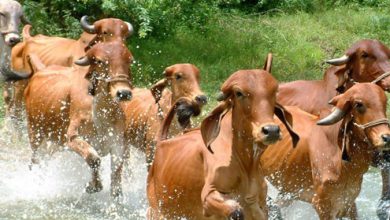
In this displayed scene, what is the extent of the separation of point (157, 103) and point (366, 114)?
2.82 m

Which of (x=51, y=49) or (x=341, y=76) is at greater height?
(x=341, y=76)

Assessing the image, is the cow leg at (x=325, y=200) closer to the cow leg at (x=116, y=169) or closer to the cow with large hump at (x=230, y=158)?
the cow with large hump at (x=230, y=158)

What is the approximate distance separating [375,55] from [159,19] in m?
6.88

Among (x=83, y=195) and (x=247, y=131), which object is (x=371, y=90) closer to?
(x=247, y=131)

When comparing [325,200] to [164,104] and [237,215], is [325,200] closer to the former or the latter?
[237,215]

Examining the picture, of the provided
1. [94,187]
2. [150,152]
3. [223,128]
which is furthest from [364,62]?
[223,128]

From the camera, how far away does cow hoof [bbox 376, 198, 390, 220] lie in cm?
763

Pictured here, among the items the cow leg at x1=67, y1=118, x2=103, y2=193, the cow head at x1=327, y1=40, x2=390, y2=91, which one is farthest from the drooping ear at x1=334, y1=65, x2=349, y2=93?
the cow leg at x1=67, y1=118, x2=103, y2=193

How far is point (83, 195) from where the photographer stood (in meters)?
9.45

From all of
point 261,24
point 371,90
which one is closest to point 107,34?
point 371,90

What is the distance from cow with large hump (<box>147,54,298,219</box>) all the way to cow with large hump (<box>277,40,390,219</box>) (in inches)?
89.5

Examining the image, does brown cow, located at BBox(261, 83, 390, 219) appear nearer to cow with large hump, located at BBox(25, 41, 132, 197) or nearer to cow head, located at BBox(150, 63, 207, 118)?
cow head, located at BBox(150, 63, 207, 118)

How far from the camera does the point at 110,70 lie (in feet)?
28.3

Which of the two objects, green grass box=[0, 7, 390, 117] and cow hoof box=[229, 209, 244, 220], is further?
green grass box=[0, 7, 390, 117]
